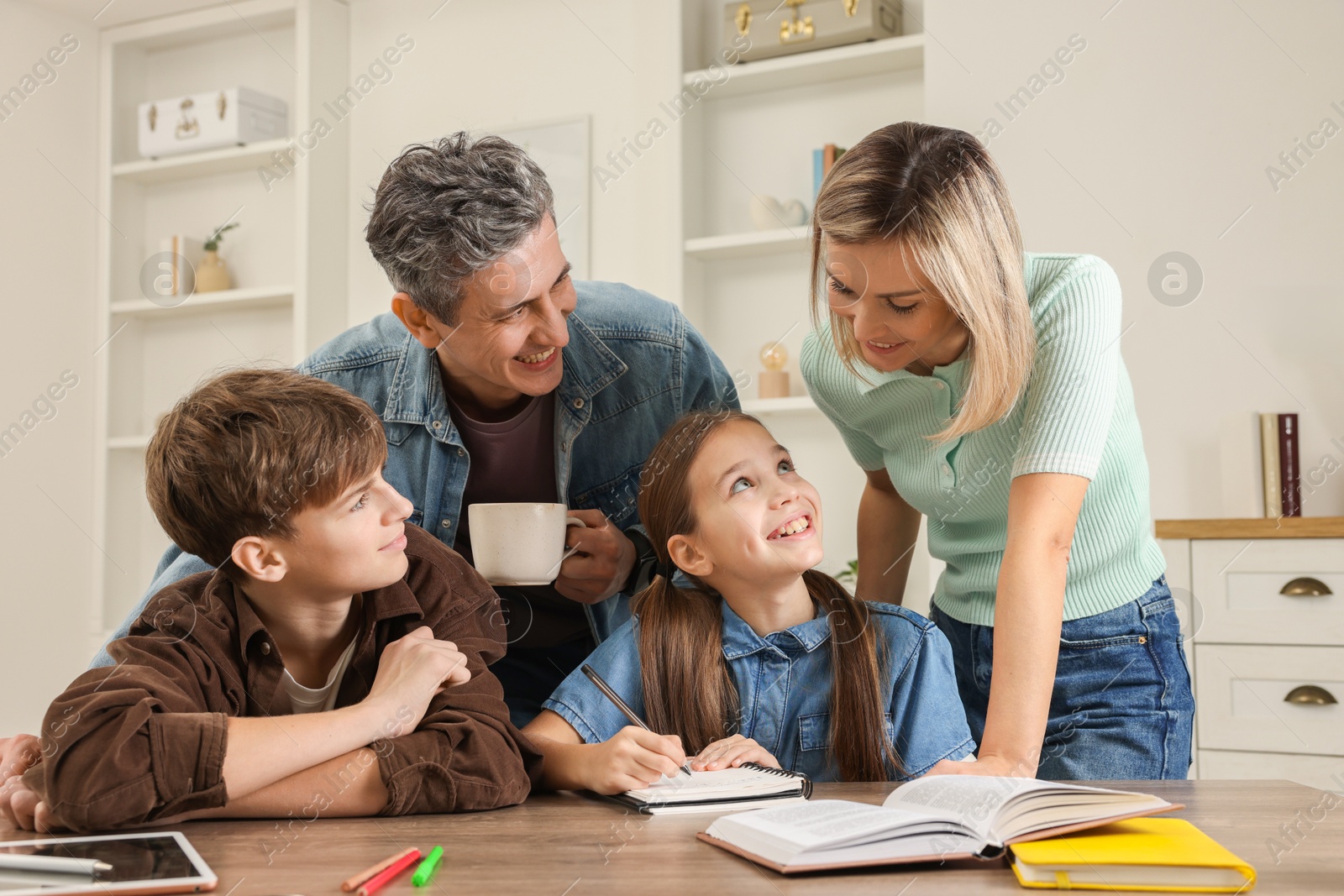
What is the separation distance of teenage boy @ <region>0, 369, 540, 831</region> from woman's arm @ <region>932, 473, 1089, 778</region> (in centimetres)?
51

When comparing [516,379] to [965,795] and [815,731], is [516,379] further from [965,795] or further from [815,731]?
[965,795]

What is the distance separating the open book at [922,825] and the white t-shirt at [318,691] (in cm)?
52

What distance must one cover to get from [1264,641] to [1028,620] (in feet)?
5.58

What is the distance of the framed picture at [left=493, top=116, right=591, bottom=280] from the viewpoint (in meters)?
3.88

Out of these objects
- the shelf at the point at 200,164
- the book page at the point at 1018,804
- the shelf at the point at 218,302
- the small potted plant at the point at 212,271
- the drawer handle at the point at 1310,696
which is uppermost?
the shelf at the point at 200,164

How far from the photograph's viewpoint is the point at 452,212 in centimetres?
155

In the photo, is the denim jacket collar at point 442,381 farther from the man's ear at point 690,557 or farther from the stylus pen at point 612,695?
the stylus pen at point 612,695

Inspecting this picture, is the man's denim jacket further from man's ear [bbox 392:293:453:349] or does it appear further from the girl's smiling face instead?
the girl's smiling face

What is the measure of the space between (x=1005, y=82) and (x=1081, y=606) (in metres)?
1.96

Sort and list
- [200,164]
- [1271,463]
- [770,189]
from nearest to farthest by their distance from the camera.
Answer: [1271,463]
[770,189]
[200,164]

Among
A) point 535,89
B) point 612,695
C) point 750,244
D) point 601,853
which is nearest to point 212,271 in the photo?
point 535,89

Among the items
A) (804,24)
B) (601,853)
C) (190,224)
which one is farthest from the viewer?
(190,224)

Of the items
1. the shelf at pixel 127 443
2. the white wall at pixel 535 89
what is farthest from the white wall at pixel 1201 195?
the shelf at pixel 127 443

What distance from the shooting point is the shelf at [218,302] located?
13.6 ft
